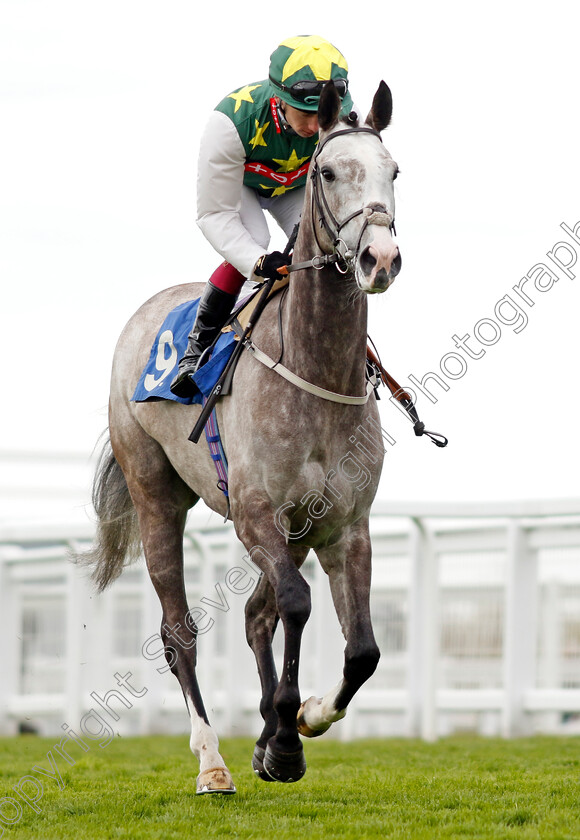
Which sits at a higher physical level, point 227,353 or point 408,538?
point 227,353

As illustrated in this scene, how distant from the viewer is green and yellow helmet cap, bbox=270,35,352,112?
15.6ft

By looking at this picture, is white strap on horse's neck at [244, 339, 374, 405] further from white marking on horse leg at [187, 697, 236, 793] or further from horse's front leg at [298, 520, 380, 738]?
white marking on horse leg at [187, 697, 236, 793]

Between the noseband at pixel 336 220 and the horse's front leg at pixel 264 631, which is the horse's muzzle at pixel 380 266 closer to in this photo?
the noseband at pixel 336 220

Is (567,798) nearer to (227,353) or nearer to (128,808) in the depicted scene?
(128,808)

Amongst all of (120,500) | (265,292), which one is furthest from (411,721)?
(265,292)

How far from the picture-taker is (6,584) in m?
11.6

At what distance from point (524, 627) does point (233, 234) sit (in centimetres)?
450

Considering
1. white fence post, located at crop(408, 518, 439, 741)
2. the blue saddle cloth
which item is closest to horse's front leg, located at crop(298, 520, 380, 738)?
the blue saddle cloth

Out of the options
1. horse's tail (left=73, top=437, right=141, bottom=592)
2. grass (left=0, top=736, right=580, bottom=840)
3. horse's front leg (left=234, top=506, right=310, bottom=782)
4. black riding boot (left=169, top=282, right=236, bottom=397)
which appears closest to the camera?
grass (left=0, top=736, right=580, bottom=840)

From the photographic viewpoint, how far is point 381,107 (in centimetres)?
462

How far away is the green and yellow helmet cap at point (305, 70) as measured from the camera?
475 cm

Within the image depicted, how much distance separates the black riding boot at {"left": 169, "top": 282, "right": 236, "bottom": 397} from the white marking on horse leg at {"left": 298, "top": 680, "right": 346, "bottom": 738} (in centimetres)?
143

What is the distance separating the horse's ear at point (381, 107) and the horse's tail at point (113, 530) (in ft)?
8.80

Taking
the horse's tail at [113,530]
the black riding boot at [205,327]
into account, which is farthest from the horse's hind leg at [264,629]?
the horse's tail at [113,530]
